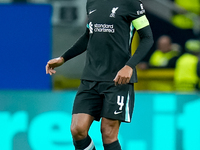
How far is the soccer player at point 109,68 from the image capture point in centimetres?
420

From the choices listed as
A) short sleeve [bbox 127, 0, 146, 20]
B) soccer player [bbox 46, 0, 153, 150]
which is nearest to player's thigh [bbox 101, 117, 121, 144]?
soccer player [bbox 46, 0, 153, 150]

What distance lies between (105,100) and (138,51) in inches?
20.6

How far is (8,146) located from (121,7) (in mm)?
2680

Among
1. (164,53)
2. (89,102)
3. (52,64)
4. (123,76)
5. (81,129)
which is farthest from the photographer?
(164,53)

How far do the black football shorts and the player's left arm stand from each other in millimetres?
233

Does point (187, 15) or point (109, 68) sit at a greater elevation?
point (187, 15)

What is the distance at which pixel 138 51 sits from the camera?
416cm

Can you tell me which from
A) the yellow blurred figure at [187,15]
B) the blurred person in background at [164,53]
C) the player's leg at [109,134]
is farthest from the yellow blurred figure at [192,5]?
the player's leg at [109,134]

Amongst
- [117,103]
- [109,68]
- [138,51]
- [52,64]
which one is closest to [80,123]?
[117,103]

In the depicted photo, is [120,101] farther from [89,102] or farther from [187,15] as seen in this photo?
[187,15]

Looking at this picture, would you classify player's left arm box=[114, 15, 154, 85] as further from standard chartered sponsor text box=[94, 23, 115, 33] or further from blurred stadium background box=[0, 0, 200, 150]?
blurred stadium background box=[0, 0, 200, 150]

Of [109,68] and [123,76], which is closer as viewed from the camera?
[123,76]

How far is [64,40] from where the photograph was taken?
11.7 meters

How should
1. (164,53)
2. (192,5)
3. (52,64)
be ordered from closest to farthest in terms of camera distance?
(52,64)
(164,53)
(192,5)
